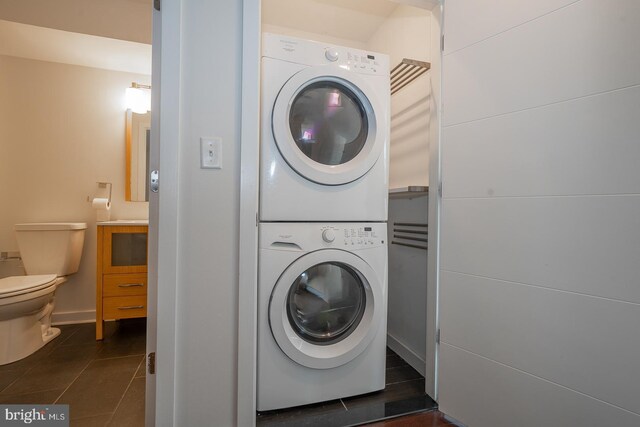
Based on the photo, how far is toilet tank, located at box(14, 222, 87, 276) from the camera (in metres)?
1.85

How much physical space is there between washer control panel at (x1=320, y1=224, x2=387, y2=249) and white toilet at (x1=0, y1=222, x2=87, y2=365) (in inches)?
69.6

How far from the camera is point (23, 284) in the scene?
1.54m

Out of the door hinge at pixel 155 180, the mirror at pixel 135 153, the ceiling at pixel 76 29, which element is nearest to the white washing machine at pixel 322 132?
the door hinge at pixel 155 180

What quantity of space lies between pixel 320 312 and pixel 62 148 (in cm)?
240

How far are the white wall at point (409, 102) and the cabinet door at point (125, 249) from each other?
1.82m

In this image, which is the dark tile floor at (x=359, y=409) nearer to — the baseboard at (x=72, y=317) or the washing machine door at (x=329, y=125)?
the washing machine door at (x=329, y=125)

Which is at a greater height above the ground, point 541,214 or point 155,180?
point 155,180

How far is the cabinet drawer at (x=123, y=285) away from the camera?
1787mm

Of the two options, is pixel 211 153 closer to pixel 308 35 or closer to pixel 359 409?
pixel 359 409

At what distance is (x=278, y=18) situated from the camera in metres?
1.84

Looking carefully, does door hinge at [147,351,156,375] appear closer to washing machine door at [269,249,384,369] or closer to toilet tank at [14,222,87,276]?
washing machine door at [269,249,384,369]

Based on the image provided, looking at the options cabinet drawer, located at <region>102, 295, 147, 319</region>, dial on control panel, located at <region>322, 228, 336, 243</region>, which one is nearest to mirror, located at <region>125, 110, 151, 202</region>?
cabinet drawer, located at <region>102, 295, 147, 319</region>

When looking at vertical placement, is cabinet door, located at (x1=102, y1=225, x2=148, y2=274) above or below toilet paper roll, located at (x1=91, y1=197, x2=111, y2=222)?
below

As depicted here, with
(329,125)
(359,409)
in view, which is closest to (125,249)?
(329,125)
